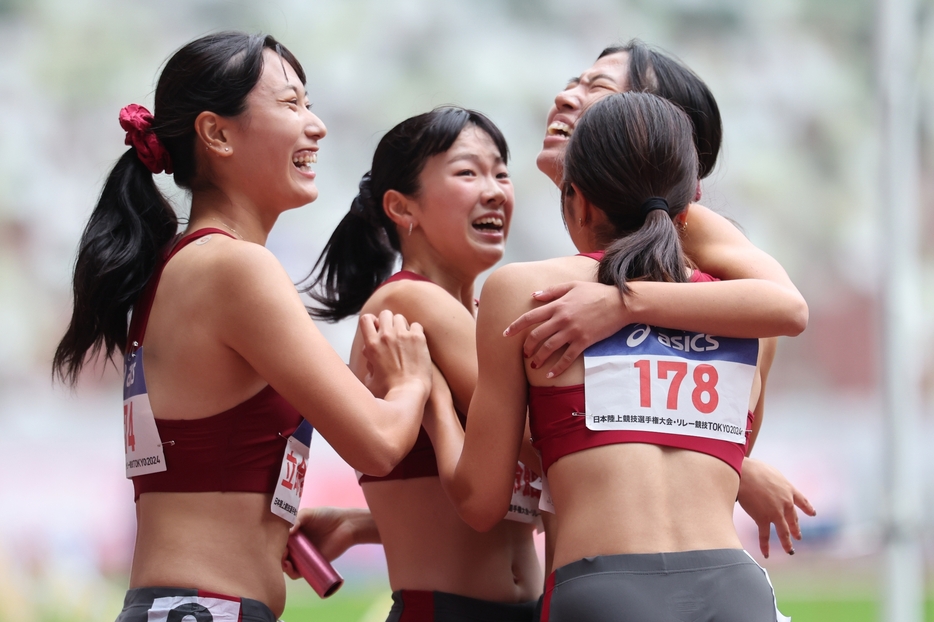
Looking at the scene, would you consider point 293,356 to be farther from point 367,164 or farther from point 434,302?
point 367,164

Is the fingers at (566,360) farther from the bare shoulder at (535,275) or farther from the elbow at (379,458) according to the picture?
the elbow at (379,458)

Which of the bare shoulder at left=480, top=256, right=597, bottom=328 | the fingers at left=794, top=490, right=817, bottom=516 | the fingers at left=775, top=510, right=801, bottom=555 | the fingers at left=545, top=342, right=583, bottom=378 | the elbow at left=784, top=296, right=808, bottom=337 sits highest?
the bare shoulder at left=480, top=256, right=597, bottom=328

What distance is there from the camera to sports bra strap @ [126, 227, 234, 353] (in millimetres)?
1839

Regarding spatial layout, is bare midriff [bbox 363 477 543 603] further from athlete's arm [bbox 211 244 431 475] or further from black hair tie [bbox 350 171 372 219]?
black hair tie [bbox 350 171 372 219]

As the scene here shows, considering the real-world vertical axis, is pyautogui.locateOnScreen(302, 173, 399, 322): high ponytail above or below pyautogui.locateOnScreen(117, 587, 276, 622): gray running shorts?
above

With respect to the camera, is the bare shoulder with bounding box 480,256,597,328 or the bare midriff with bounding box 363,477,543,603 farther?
the bare midriff with bounding box 363,477,543,603

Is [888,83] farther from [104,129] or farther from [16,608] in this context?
[104,129]

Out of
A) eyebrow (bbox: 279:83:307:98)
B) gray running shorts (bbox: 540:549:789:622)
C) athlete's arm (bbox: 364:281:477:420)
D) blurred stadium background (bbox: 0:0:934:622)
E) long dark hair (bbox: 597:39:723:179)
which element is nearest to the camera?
gray running shorts (bbox: 540:549:789:622)

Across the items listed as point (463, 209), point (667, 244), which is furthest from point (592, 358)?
point (463, 209)

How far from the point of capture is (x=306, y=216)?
937 centimetres

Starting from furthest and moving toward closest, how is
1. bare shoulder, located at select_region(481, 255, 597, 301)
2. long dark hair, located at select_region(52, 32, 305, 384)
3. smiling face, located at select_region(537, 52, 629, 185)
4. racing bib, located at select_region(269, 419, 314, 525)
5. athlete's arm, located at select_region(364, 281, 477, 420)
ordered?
smiling face, located at select_region(537, 52, 629, 185), athlete's arm, located at select_region(364, 281, 477, 420), long dark hair, located at select_region(52, 32, 305, 384), racing bib, located at select_region(269, 419, 314, 525), bare shoulder, located at select_region(481, 255, 597, 301)

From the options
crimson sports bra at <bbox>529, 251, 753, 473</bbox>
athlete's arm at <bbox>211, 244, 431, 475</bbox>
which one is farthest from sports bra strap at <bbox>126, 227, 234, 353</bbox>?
crimson sports bra at <bbox>529, 251, 753, 473</bbox>

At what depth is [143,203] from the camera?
77.9 inches

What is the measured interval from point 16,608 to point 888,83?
→ 581 centimetres
